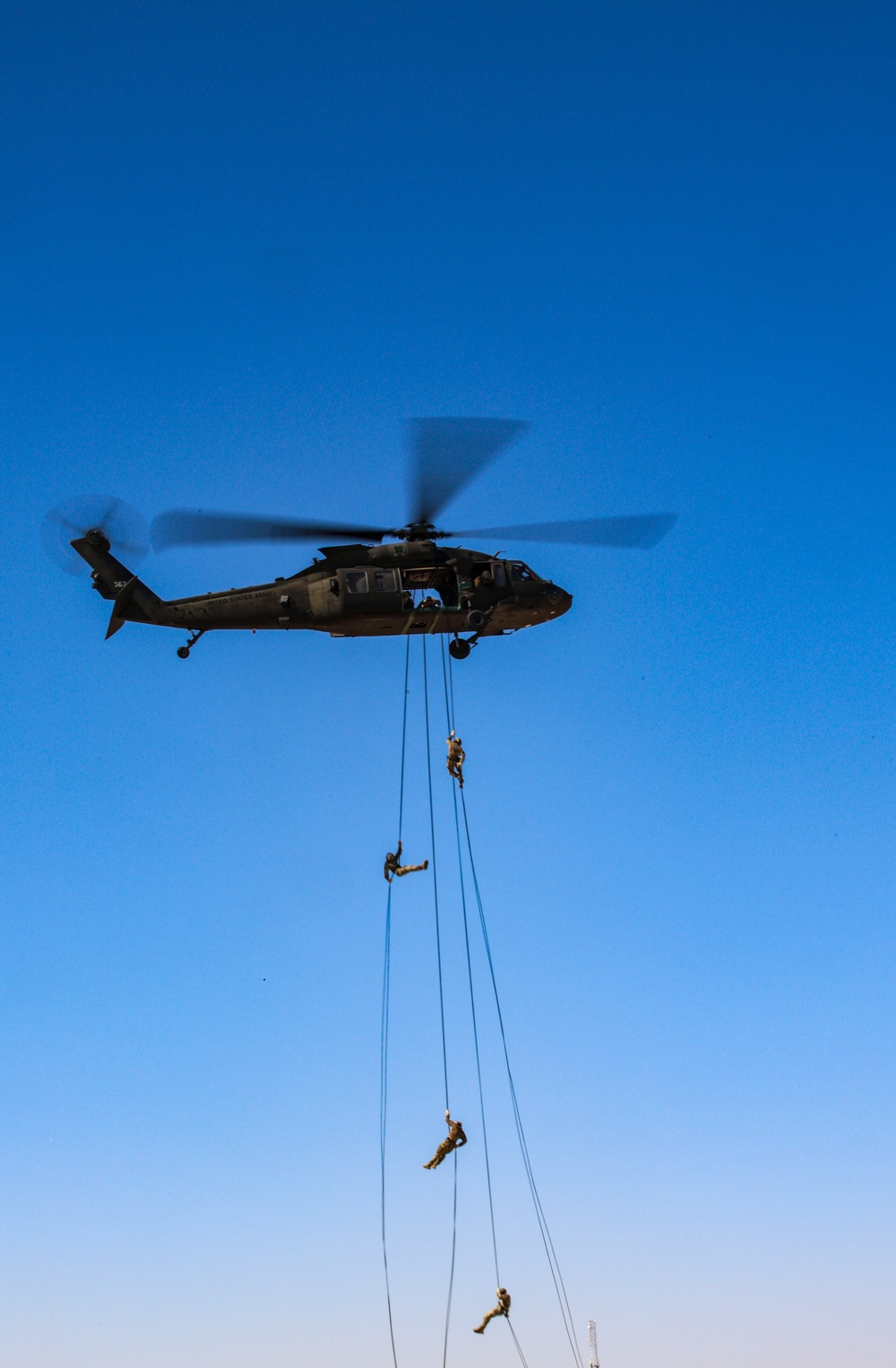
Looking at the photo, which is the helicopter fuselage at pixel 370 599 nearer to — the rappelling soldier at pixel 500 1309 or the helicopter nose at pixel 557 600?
the helicopter nose at pixel 557 600

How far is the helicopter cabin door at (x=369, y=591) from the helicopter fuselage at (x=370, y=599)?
2 centimetres

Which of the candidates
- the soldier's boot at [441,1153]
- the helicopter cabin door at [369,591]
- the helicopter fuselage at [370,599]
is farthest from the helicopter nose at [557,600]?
the soldier's boot at [441,1153]

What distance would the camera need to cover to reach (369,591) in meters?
19.8

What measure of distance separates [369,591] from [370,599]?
0.15 metres

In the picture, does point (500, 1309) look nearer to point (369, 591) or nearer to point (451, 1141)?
point (451, 1141)

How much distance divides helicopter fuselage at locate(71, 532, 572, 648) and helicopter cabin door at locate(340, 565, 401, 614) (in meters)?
0.02

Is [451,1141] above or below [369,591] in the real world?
below

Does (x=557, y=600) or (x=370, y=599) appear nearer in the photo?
(x=370, y=599)

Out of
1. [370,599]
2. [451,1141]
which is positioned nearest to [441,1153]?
[451,1141]

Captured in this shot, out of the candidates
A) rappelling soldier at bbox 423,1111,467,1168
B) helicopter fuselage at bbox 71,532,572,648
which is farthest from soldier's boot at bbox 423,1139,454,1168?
helicopter fuselage at bbox 71,532,572,648

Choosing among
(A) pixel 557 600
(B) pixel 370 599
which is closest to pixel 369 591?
(B) pixel 370 599

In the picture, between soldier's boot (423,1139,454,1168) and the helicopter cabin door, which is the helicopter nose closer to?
the helicopter cabin door

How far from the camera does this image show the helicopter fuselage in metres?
19.9

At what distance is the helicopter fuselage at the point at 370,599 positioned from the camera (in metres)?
19.9
